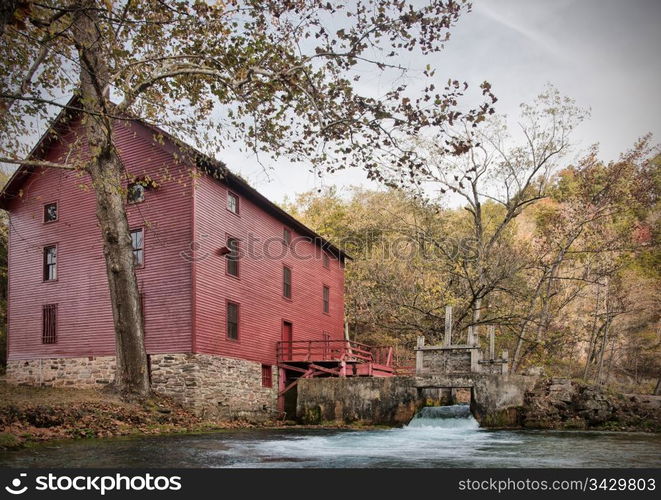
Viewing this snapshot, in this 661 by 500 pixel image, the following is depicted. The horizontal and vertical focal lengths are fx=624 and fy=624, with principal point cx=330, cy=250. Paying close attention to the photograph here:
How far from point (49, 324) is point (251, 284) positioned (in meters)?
7.50

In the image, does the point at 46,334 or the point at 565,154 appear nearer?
the point at 46,334

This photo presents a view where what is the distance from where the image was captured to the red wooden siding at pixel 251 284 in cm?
2084

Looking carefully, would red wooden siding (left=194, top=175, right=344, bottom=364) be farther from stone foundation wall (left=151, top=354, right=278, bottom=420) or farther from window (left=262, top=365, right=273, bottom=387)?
stone foundation wall (left=151, top=354, right=278, bottom=420)

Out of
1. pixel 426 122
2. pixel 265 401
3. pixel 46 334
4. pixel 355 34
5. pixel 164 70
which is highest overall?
pixel 164 70

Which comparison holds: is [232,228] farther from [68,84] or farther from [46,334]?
[68,84]

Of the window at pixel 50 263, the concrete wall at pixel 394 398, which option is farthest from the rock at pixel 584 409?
the window at pixel 50 263

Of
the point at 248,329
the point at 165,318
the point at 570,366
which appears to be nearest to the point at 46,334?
the point at 165,318

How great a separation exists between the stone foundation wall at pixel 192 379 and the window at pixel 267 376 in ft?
0.58

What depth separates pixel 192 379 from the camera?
19.4 m

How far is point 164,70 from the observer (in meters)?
14.5

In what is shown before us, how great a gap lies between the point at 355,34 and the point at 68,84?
287 inches

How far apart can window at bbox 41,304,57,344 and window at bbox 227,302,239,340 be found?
21.0ft

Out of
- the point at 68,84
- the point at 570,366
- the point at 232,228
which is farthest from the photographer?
the point at 570,366

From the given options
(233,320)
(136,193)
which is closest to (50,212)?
(136,193)
